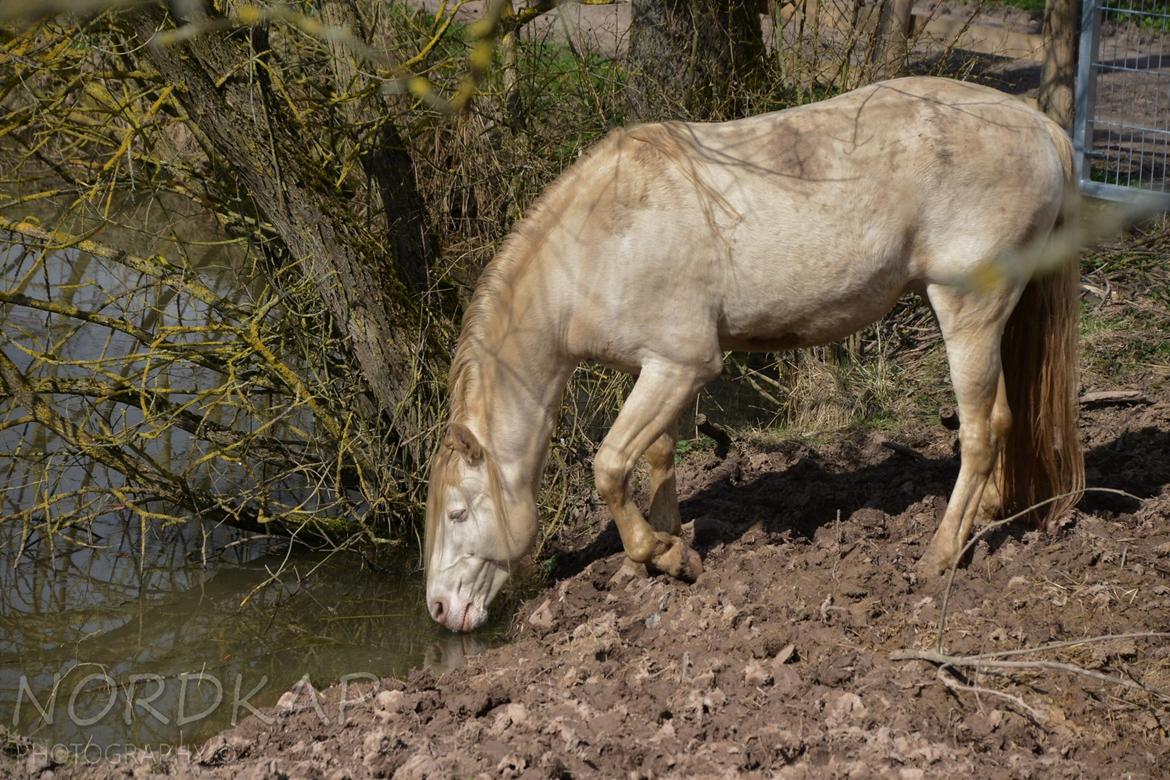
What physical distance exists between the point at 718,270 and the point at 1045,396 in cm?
161

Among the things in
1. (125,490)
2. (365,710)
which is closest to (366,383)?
(125,490)

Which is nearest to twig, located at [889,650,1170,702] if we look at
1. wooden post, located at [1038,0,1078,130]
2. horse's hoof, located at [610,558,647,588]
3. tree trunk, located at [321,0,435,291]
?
horse's hoof, located at [610,558,647,588]

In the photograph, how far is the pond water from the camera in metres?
4.61

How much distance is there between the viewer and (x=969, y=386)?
185 inches

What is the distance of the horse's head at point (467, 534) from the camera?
467cm

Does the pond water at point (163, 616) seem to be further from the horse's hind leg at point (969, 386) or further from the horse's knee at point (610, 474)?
the horse's hind leg at point (969, 386)

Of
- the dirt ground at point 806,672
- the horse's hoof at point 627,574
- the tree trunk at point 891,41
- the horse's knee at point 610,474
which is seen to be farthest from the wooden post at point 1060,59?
the horse's knee at point 610,474

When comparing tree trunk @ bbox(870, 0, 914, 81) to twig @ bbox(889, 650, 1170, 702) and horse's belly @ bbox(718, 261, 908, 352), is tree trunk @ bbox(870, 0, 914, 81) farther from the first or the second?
twig @ bbox(889, 650, 1170, 702)

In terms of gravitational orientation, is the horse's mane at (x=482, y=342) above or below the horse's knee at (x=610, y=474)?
above

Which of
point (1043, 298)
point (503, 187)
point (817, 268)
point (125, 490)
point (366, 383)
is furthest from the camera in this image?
point (503, 187)

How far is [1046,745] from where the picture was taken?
3.51 metres

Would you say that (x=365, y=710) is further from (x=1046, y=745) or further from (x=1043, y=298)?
(x=1043, y=298)

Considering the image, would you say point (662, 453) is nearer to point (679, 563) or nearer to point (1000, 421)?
point (679, 563)

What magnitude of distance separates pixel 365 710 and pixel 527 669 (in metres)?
0.61
